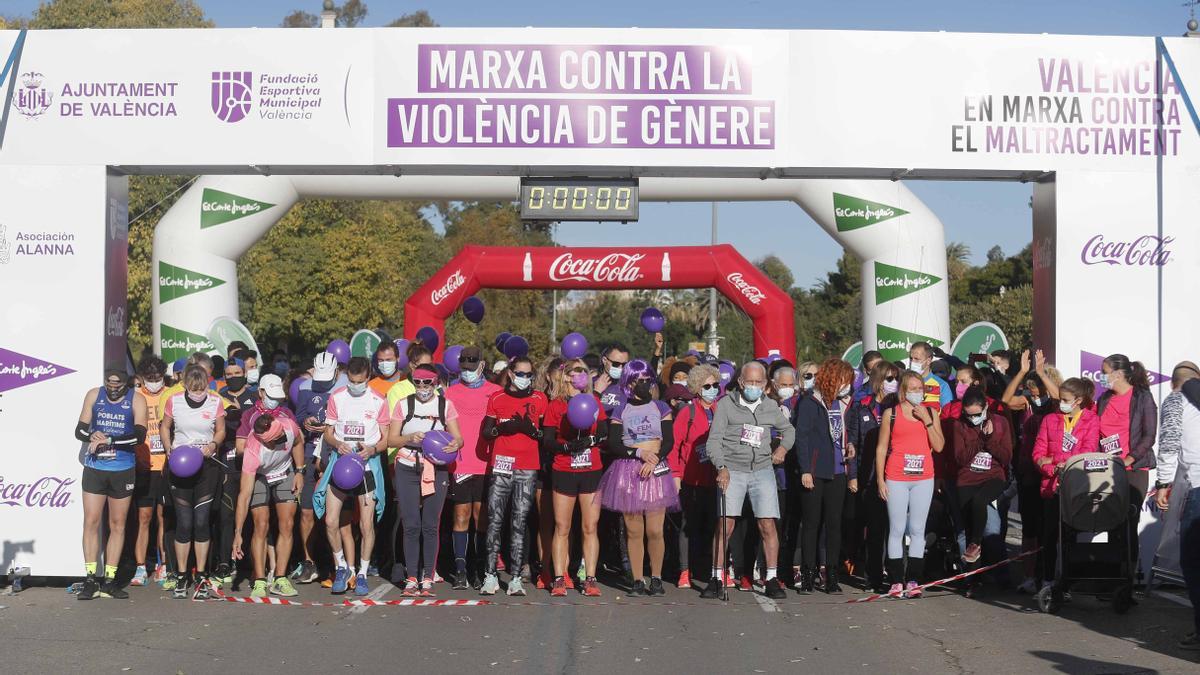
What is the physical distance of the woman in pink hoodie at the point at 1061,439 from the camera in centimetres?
993

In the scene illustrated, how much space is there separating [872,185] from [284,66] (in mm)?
8094

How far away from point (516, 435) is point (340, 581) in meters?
1.77

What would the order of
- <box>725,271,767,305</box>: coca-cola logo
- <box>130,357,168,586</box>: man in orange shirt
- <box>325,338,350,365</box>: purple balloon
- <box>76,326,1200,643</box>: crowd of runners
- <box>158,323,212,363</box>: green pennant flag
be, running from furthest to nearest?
<box>725,271,767,305</box>: coca-cola logo < <box>158,323,212,363</box>: green pennant flag < <box>325,338,350,365</box>: purple balloon < <box>130,357,168,586</box>: man in orange shirt < <box>76,326,1200,643</box>: crowd of runners

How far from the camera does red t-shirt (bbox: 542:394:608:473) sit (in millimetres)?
10445

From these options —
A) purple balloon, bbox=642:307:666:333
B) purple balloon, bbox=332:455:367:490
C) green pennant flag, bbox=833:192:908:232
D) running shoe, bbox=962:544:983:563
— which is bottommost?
running shoe, bbox=962:544:983:563

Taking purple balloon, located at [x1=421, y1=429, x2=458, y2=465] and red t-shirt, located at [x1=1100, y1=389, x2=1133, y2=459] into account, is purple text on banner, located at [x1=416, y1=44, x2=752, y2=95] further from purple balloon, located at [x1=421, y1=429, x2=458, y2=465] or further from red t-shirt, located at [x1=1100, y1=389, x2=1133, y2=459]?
red t-shirt, located at [x1=1100, y1=389, x2=1133, y2=459]

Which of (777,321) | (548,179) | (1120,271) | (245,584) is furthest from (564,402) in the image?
(777,321)

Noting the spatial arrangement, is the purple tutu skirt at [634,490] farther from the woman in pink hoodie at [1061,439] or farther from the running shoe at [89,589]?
the running shoe at [89,589]

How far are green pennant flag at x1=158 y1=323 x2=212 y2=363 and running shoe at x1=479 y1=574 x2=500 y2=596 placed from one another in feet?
22.1

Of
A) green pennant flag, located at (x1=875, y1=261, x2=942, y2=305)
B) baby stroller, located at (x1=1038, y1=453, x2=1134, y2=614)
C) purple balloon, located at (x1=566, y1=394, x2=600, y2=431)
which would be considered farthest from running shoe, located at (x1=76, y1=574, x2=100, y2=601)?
green pennant flag, located at (x1=875, y1=261, x2=942, y2=305)

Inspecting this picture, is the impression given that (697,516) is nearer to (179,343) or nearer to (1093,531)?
(1093,531)

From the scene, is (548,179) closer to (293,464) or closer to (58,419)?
(293,464)

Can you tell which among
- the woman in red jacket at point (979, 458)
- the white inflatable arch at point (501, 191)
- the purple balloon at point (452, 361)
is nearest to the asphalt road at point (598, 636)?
the woman in red jacket at point (979, 458)

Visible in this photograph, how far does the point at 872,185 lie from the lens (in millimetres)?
16562
